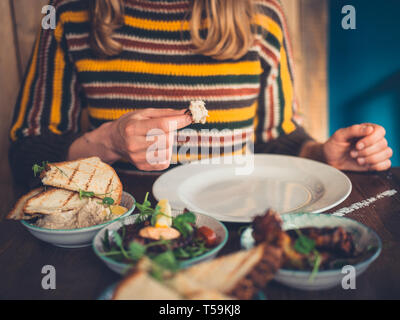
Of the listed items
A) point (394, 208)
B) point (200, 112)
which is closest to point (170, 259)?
point (200, 112)

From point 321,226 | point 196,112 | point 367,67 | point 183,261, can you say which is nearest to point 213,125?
point 196,112

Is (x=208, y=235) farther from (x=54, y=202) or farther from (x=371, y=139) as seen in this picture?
(x=371, y=139)

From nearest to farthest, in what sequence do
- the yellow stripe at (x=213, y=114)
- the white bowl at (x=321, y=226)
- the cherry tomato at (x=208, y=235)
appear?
1. the white bowl at (x=321, y=226)
2. the cherry tomato at (x=208, y=235)
3. the yellow stripe at (x=213, y=114)

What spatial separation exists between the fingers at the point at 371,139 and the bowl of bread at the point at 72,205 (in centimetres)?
78

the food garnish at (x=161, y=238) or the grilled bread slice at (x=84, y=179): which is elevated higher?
the grilled bread slice at (x=84, y=179)

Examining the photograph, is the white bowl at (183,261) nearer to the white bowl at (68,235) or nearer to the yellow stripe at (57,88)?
the white bowl at (68,235)

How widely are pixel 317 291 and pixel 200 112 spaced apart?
494 millimetres

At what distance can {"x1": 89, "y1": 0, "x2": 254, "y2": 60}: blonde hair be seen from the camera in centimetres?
146

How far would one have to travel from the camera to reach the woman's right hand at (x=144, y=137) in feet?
3.10

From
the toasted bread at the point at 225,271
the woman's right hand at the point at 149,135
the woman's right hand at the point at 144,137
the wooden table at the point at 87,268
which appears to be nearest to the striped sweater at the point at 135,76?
the woman's right hand at the point at 144,137

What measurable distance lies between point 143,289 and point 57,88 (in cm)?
131

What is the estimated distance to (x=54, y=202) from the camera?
83 centimetres

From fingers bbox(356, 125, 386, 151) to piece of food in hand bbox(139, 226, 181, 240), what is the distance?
80cm
